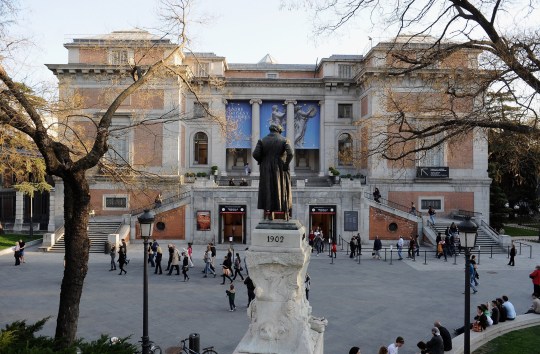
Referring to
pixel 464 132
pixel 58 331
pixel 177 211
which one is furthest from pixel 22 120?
pixel 177 211

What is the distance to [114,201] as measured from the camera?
35250 mm

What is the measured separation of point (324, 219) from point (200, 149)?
1412 centimetres

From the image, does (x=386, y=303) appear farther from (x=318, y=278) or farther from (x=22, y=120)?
(x=22, y=120)

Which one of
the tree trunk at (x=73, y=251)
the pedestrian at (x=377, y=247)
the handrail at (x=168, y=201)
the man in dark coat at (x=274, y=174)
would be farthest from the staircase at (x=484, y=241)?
the tree trunk at (x=73, y=251)

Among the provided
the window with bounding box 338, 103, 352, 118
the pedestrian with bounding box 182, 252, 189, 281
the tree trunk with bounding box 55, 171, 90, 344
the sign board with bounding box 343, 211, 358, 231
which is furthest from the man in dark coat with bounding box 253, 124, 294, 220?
the window with bounding box 338, 103, 352, 118

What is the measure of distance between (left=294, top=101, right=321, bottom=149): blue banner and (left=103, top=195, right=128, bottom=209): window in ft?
50.4

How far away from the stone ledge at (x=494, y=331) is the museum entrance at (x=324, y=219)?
1821 cm

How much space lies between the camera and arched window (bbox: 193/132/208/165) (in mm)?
40750

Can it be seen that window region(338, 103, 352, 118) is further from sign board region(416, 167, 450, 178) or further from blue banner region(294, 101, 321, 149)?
sign board region(416, 167, 450, 178)

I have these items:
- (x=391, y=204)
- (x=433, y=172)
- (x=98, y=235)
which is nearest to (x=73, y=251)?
(x=98, y=235)

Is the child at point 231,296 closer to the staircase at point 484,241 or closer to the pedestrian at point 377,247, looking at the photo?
the pedestrian at point 377,247

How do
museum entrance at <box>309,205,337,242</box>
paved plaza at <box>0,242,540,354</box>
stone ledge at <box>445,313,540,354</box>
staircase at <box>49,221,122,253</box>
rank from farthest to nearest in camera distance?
museum entrance at <box>309,205,337,242</box>
staircase at <box>49,221,122,253</box>
paved plaza at <box>0,242,540,354</box>
stone ledge at <box>445,313,540,354</box>

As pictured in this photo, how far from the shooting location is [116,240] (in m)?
28.3

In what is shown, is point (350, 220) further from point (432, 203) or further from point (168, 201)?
point (168, 201)
